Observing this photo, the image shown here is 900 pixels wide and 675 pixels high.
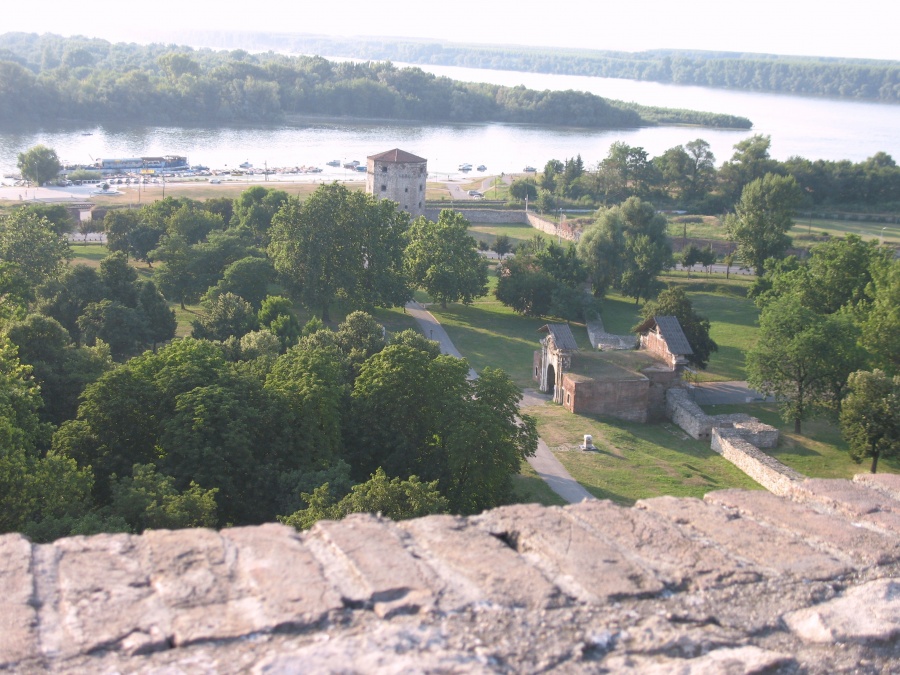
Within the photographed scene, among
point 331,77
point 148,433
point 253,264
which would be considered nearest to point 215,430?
point 148,433

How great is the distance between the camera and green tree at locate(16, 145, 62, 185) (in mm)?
65500

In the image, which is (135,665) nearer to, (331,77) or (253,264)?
(253,264)

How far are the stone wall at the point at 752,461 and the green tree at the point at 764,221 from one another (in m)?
22.1

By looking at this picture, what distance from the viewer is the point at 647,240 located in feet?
139

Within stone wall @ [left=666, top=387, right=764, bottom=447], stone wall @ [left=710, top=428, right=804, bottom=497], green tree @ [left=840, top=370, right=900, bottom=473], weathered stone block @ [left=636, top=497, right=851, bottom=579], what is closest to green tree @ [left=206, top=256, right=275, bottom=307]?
stone wall @ [left=666, top=387, right=764, bottom=447]

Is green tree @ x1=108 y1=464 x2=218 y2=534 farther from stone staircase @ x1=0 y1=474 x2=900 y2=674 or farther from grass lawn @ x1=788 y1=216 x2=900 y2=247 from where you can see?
grass lawn @ x1=788 y1=216 x2=900 y2=247

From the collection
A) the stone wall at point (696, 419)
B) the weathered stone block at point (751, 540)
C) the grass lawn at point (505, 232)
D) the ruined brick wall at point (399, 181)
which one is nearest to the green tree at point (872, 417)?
the stone wall at point (696, 419)

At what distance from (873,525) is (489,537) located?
97.8 inches

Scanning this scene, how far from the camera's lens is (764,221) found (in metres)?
46.0

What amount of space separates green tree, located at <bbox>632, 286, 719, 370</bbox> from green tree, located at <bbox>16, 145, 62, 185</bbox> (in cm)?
5127

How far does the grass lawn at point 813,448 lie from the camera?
78.8ft

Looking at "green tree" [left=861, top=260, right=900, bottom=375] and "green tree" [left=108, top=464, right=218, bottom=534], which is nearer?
"green tree" [left=108, top=464, right=218, bottom=534]

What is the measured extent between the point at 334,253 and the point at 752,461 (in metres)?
19.2

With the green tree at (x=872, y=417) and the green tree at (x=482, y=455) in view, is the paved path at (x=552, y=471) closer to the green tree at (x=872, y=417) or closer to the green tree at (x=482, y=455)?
the green tree at (x=482, y=455)
